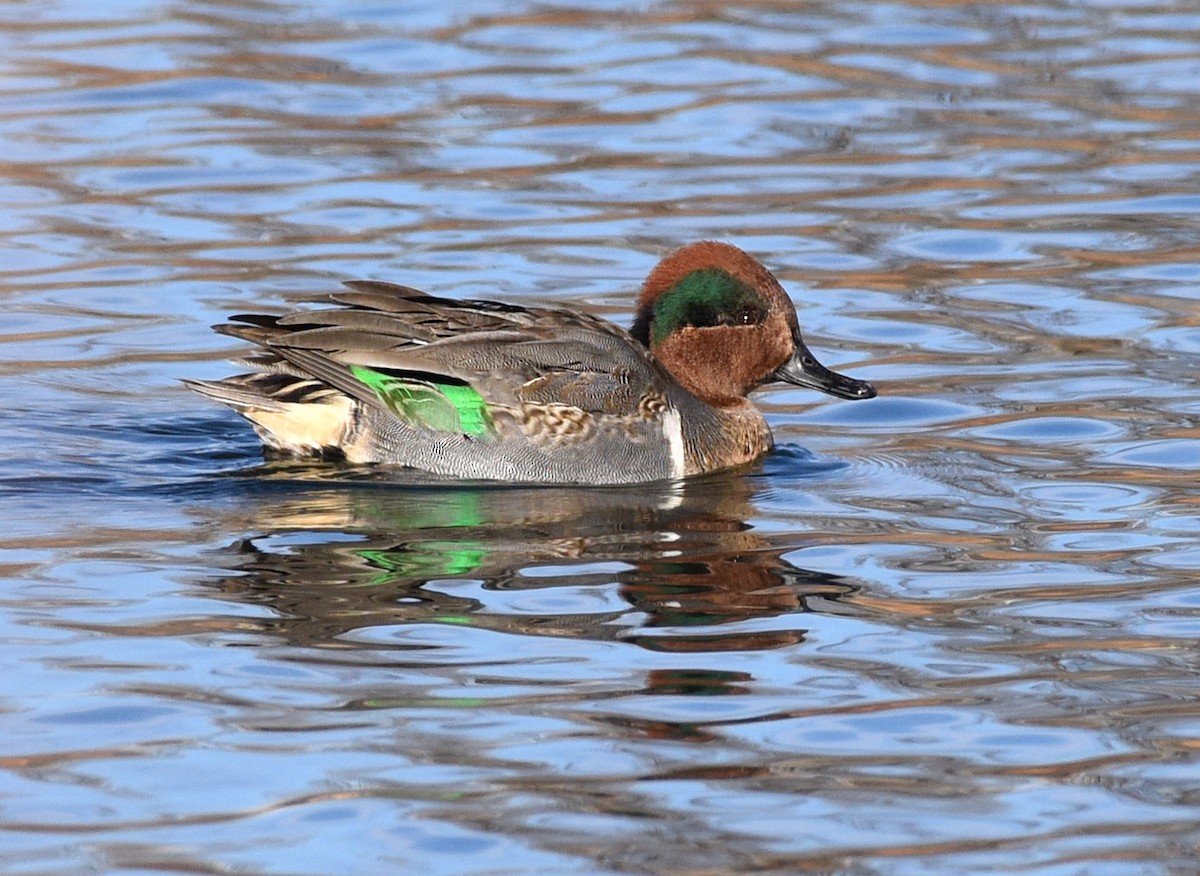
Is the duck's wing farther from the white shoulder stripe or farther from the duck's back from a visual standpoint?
the white shoulder stripe

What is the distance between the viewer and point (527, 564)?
289 inches

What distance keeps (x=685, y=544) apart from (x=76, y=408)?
2.91 metres

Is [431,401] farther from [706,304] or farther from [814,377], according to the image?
[814,377]

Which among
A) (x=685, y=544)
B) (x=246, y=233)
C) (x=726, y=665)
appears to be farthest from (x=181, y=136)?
(x=726, y=665)

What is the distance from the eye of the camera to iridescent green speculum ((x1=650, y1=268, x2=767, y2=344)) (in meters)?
8.95

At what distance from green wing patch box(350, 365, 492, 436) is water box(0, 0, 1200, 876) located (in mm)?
256

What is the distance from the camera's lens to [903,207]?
12484mm

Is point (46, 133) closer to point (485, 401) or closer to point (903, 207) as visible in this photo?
point (903, 207)

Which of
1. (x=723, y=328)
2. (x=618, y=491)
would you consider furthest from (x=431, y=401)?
(x=723, y=328)

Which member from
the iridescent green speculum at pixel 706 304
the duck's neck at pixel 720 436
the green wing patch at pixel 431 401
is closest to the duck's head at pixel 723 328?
the iridescent green speculum at pixel 706 304

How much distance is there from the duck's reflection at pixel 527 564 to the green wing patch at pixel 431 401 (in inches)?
9.7

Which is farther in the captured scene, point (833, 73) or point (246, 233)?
point (833, 73)

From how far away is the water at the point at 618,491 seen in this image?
5.42 m

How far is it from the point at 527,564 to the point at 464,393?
1319 mm
